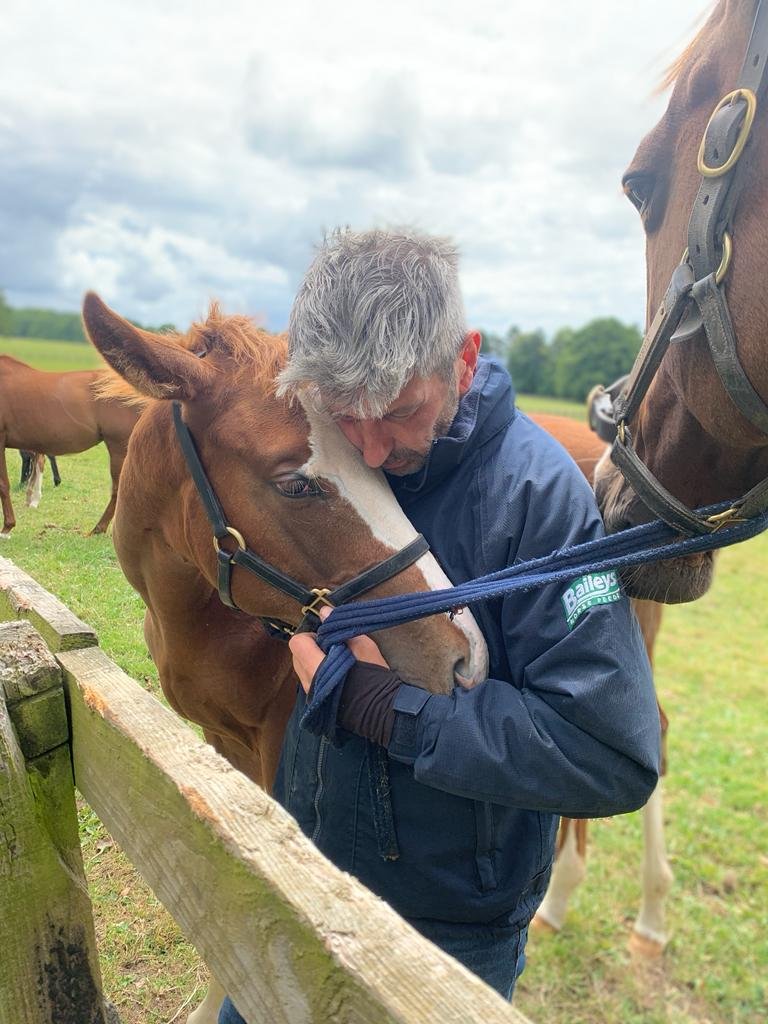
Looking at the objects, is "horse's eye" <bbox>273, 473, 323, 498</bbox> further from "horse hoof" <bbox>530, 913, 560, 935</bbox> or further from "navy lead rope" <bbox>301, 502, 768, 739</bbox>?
"horse hoof" <bbox>530, 913, 560, 935</bbox>

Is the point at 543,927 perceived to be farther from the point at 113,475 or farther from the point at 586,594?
the point at 113,475

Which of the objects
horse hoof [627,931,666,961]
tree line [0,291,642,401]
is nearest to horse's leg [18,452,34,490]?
horse hoof [627,931,666,961]

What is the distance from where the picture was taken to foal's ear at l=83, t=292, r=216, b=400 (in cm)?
163

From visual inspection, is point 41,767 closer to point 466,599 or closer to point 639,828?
point 466,599

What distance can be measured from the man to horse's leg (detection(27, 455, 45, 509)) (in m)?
0.71

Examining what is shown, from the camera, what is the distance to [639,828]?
15.1ft

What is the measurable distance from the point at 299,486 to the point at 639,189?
1.14 metres

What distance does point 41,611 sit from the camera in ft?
4.91

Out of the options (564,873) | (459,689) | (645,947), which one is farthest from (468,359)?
(645,947)

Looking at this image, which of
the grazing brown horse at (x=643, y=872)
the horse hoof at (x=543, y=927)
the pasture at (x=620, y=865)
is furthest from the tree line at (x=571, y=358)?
the horse hoof at (x=543, y=927)

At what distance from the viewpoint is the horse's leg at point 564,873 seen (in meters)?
3.69

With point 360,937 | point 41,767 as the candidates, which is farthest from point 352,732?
point 360,937

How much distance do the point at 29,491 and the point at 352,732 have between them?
3.53 ft

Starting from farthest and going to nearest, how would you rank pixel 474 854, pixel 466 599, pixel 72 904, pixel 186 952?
1. pixel 474 854
2. pixel 466 599
3. pixel 186 952
4. pixel 72 904
